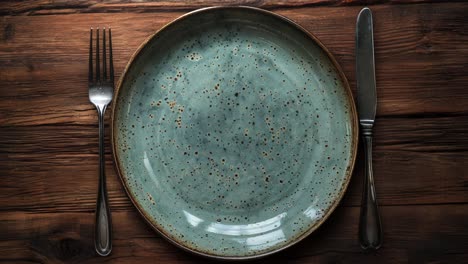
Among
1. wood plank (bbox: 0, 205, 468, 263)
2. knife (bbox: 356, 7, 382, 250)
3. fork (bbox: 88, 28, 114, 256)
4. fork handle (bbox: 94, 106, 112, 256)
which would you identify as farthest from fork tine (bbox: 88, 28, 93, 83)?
knife (bbox: 356, 7, 382, 250)

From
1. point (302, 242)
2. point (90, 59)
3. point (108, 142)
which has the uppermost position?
point (90, 59)

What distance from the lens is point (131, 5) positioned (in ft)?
3.20

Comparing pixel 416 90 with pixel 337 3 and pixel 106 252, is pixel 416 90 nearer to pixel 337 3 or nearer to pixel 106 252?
pixel 337 3

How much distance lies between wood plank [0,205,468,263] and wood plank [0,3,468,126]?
0.60 ft

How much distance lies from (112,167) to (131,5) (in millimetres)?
302

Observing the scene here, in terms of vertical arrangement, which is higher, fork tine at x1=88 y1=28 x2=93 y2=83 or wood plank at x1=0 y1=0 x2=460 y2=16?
wood plank at x1=0 y1=0 x2=460 y2=16

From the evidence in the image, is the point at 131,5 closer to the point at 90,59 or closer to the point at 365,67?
the point at 90,59

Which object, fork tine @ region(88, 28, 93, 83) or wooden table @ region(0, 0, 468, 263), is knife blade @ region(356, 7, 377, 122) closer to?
wooden table @ region(0, 0, 468, 263)

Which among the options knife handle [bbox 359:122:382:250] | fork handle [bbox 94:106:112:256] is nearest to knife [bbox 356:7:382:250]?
knife handle [bbox 359:122:382:250]

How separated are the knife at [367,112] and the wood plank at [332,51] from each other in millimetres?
19

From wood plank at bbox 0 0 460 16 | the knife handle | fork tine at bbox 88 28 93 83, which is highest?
wood plank at bbox 0 0 460 16

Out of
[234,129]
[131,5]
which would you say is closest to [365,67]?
[234,129]

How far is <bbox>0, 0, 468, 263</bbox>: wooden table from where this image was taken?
94cm

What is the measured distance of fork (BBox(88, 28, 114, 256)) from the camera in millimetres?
925
